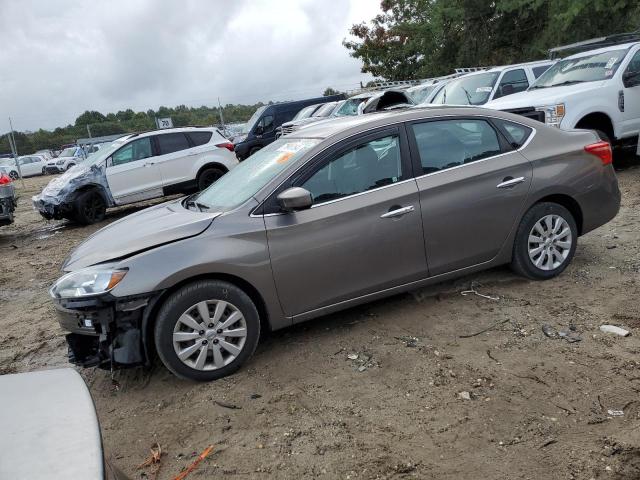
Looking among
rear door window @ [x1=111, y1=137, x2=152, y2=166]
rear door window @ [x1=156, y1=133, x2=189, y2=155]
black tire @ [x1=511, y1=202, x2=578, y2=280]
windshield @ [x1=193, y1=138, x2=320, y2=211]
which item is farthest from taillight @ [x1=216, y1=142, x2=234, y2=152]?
black tire @ [x1=511, y1=202, x2=578, y2=280]

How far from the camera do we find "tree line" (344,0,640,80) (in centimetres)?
1670

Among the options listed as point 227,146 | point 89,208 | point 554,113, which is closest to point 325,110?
point 227,146

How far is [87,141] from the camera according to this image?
32.7 m

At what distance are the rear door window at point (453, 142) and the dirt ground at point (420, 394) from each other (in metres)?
1.17

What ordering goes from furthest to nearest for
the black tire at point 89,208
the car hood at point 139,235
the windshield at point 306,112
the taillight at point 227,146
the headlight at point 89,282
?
the windshield at point 306,112 → the taillight at point 227,146 → the black tire at point 89,208 → the car hood at point 139,235 → the headlight at point 89,282

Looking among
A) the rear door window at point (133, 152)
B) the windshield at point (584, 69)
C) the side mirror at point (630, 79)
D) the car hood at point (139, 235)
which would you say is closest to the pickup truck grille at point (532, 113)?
the windshield at point (584, 69)

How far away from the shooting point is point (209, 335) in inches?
147

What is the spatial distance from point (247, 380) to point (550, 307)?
242 cm

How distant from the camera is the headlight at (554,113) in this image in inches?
313

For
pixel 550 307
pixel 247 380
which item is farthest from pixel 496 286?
pixel 247 380

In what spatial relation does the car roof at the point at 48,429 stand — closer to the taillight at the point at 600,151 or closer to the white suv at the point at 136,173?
the taillight at the point at 600,151

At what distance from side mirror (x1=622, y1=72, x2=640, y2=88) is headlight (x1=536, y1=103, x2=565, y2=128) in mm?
1316

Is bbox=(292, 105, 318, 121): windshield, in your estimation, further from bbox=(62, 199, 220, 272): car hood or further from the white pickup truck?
bbox=(62, 199, 220, 272): car hood

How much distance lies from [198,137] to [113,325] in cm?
911
